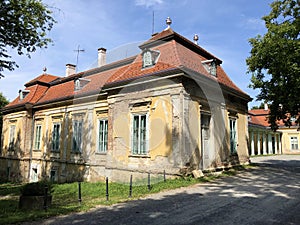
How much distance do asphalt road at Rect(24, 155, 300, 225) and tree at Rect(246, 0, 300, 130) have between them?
656cm

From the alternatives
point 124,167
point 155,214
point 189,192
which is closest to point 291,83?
point 189,192

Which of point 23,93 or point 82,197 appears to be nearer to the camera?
point 82,197

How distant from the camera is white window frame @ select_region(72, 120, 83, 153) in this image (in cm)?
1566

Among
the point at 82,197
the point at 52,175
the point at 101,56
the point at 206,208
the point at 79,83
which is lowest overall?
A: the point at 52,175

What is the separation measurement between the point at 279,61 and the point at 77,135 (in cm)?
1279

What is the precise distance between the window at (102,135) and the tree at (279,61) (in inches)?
371

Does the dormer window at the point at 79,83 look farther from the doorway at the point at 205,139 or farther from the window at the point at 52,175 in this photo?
the doorway at the point at 205,139

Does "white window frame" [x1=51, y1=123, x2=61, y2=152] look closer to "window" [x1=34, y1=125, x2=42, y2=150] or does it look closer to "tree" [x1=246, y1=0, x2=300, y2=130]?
"window" [x1=34, y1=125, x2=42, y2=150]

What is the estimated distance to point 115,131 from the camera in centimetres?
1273

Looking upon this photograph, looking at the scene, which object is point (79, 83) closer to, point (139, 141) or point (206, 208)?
point (139, 141)

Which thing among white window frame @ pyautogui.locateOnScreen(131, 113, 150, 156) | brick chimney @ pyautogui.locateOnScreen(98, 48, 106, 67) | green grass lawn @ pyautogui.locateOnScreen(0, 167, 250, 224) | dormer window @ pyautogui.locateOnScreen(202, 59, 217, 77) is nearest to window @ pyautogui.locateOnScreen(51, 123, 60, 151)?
brick chimney @ pyautogui.locateOnScreen(98, 48, 106, 67)

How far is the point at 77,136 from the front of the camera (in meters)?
16.0

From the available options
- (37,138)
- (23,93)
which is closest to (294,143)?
(37,138)

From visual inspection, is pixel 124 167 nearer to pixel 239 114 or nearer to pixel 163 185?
pixel 163 185
